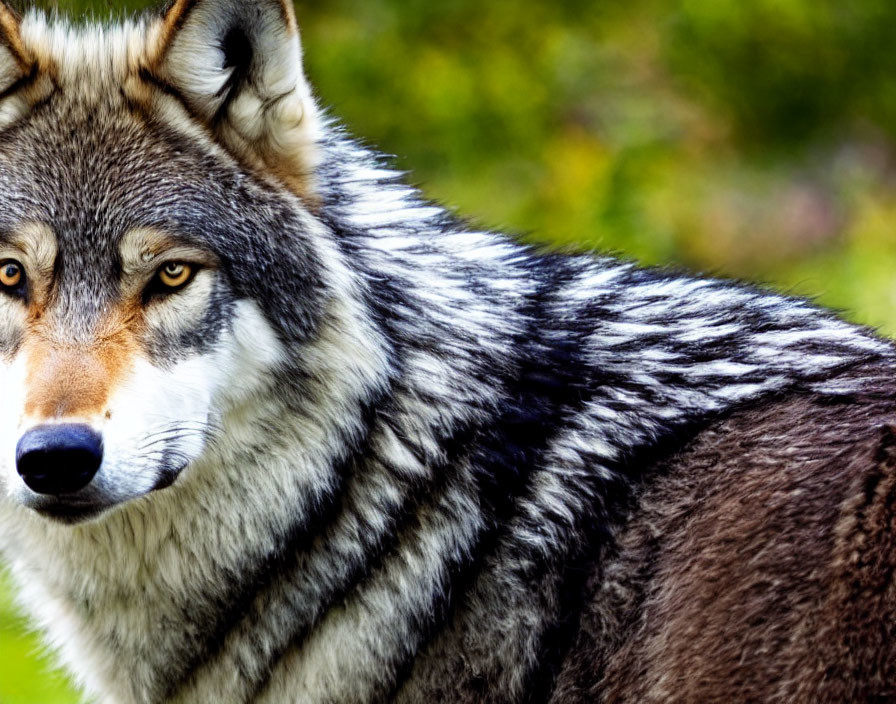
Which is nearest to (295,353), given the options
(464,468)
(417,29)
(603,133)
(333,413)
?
(333,413)

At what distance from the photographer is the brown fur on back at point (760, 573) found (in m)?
3.08

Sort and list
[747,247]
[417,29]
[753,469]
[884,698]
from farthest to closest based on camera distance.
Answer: [747,247] → [417,29] → [753,469] → [884,698]

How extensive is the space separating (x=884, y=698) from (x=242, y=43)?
2532 mm

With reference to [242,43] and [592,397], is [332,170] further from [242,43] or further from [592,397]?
[592,397]

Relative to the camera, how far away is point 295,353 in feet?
11.9

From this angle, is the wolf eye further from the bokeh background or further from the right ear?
the bokeh background

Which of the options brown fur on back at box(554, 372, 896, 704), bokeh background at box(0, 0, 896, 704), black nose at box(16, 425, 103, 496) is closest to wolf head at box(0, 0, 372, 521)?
black nose at box(16, 425, 103, 496)

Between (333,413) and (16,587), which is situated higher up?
(333,413)

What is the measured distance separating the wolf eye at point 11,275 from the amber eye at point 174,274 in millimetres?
388

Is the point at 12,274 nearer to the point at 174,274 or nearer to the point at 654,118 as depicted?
the point at 174,274

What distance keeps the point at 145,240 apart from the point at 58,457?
2.23 feet

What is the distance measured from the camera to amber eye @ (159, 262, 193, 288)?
3.45 metres

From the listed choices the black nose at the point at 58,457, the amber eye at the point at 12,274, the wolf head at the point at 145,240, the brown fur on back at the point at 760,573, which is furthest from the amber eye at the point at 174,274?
the brown fur on back at the point at 760,573

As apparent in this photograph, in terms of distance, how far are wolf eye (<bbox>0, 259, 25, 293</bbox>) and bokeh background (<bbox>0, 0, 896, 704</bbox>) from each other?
28.0 feet
